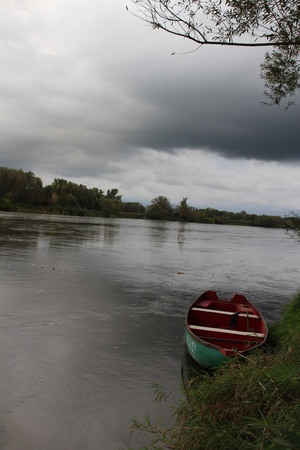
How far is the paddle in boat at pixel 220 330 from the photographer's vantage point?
8000 millimetres

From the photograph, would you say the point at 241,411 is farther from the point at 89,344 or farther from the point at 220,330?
the point at 89,344

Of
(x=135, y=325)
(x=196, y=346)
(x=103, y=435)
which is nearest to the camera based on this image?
(x=103, y=435)

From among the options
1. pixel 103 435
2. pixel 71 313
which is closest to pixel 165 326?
pixel 71 313

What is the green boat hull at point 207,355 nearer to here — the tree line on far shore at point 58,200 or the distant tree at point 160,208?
the tree line on far shore at point 58,200

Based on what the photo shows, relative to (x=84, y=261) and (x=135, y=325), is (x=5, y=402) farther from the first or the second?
(x=84, y=261)

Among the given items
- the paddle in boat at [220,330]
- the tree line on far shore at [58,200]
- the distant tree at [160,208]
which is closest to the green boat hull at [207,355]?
the paddle in boat at [220,330]

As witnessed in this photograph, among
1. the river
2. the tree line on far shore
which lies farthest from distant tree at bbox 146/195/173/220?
the river

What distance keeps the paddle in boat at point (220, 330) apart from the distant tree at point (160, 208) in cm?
16492

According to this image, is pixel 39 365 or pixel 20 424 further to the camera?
pixel 39 365

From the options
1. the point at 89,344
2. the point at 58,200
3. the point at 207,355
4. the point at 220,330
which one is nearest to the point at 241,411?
the point at 207,355

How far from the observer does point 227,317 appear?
11.4 meters

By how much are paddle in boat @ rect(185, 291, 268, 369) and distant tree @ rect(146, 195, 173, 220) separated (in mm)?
164925

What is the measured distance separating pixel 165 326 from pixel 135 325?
1.02 metres

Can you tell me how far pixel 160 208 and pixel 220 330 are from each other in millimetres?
167869
